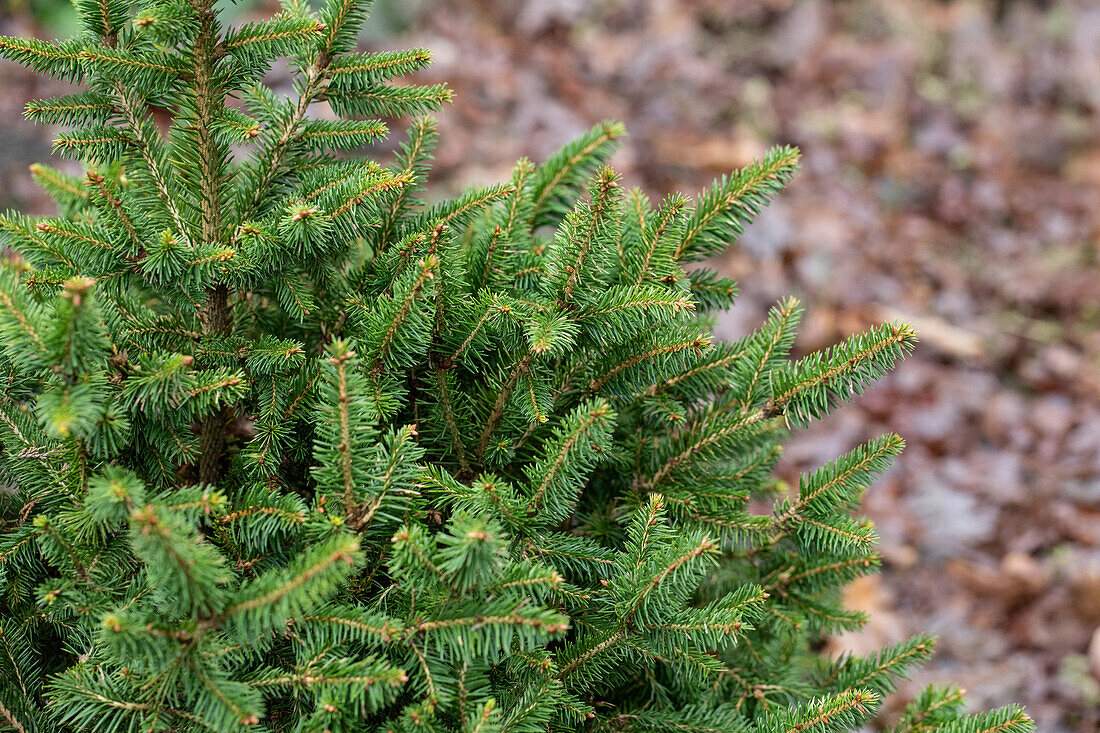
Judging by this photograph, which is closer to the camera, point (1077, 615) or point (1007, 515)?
point (1077, 615)

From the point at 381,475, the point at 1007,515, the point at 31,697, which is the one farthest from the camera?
the point at 1007,515

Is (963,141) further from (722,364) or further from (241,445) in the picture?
(241,445)

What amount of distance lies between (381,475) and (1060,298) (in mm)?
4609

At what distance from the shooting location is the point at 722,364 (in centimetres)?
171

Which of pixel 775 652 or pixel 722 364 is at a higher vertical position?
pixel 722 364

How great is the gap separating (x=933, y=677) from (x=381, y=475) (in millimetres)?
2810

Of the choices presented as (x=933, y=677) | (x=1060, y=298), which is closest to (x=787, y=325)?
(x=933, y=677)

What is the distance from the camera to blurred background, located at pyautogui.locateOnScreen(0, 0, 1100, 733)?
3477 millimetres

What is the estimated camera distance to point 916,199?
519cm

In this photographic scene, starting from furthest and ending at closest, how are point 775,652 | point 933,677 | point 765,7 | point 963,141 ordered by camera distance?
point 765,7, point 963,141, point 933,677, point 775,652

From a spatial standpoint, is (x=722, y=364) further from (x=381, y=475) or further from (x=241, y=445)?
(x=241, y=445)

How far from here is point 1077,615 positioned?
10.8ft

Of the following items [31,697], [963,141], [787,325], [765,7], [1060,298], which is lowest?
[31,697]

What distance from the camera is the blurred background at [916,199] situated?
3.48 m
